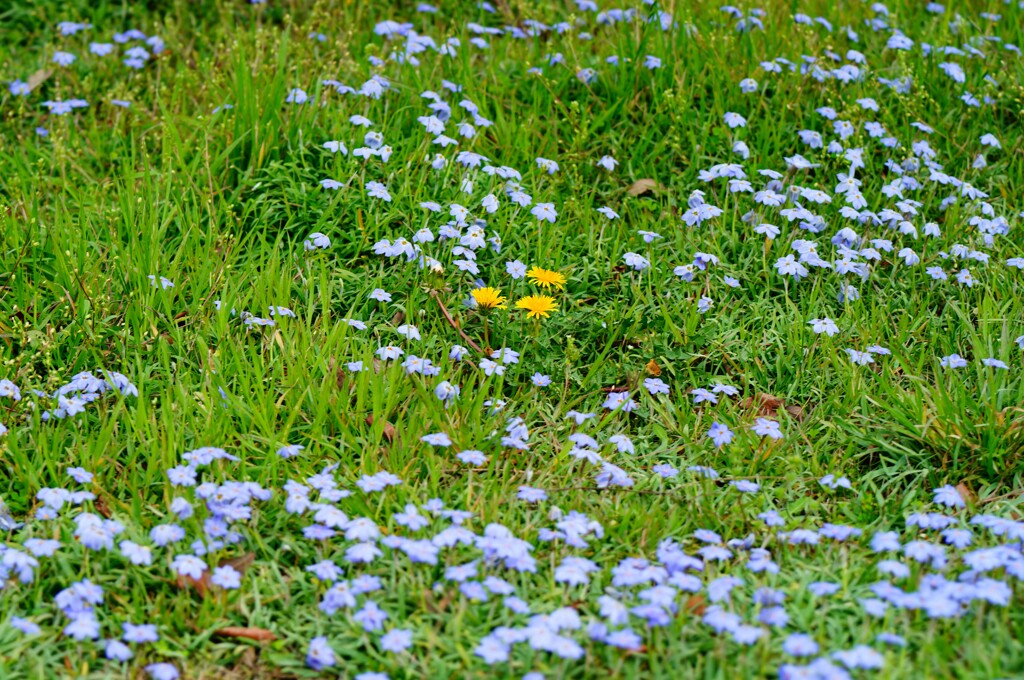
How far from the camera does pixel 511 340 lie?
364 centimetres

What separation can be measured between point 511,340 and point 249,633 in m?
1.43

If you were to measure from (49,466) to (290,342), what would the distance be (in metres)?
0.79

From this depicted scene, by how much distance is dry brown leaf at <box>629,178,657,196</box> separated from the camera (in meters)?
4.37

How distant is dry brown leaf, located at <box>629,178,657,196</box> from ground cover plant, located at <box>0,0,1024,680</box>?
0.09 ft

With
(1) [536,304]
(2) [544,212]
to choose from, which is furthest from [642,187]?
(1) [536,304]

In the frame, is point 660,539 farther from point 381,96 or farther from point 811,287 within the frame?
point 381,96

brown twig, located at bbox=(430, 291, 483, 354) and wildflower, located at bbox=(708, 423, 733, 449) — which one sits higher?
wildflower, located at bbox=(708, 423, 733, 449)

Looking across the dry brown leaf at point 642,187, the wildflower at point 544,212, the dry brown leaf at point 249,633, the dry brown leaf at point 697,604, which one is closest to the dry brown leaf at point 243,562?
the dry brown leaf at point 249,633

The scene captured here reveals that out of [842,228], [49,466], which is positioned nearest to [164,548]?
[49,466]

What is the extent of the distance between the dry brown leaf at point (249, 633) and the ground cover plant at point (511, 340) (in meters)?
0.01

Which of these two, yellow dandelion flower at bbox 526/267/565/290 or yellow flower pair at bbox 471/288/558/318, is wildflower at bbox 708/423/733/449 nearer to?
yellow flower pair at bbox 471/288/558/318

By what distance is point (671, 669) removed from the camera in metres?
2.37

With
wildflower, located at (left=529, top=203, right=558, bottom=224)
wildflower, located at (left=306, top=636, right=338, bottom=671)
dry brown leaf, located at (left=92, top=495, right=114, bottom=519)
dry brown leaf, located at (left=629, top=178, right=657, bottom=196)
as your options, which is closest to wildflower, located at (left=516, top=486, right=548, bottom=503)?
wildflower, located at (left=306, top=636, right=338, bottom=671)

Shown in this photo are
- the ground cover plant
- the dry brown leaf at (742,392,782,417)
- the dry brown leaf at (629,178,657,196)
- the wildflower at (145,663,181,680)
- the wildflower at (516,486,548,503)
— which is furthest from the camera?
the dry brown leaf at (629,178,657,196)
